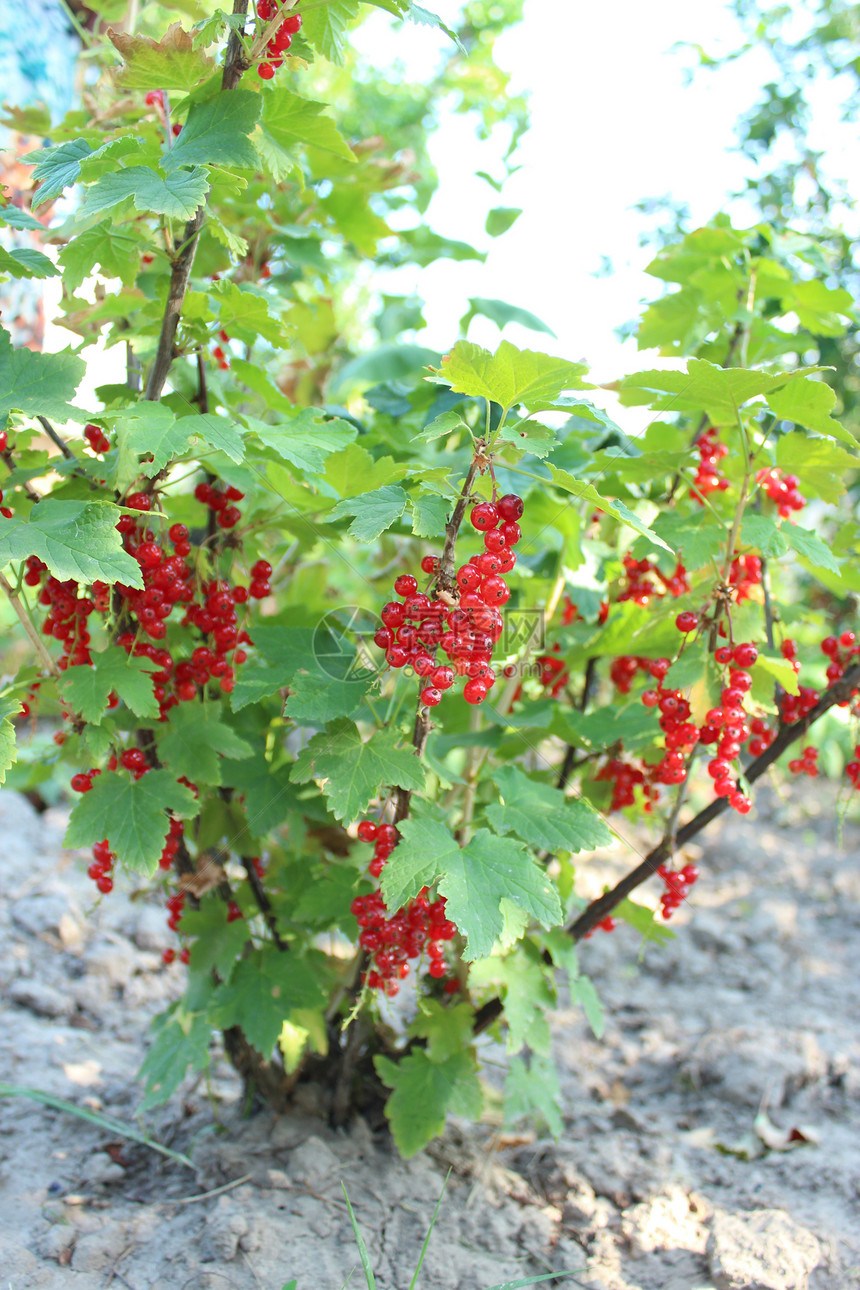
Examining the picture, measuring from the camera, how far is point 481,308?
2.14m

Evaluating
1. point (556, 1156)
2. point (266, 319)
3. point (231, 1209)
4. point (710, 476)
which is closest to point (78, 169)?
point (266, 319)

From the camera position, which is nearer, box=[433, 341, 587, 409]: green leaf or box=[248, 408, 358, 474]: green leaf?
box=[433, 341, 587, 409]: green leaf

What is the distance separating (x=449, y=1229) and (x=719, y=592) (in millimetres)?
1183

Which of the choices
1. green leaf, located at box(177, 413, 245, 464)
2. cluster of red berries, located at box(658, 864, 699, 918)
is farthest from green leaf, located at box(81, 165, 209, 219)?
cluster of red berries, located at box(658, 864, 699, 918)

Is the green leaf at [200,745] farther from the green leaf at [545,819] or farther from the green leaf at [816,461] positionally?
the green leaf at [816,461]

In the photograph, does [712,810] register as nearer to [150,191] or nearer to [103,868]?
[103,868]

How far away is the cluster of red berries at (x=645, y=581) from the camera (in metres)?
1.55

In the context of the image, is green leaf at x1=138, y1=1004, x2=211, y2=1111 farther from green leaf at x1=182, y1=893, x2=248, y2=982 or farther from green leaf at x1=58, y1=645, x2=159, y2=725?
green leaf at x1=58, y1=645, x2=159, y2=725

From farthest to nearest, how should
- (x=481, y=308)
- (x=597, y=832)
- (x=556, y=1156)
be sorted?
(x=481, y=308) < (x=556, y=1156) < (x=597, y=832)

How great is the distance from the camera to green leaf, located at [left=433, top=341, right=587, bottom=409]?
932 mm

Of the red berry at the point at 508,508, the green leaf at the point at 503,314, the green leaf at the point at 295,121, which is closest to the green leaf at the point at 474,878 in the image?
the red berry at the point at 508,508

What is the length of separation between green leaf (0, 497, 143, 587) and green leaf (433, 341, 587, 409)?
0.44 metres

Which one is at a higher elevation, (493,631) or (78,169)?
(78,169)

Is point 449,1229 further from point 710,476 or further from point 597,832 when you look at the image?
point 710,476
